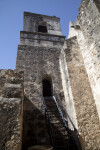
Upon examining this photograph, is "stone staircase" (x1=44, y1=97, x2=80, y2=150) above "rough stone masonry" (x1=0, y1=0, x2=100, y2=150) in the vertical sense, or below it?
below

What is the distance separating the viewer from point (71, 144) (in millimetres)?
4164

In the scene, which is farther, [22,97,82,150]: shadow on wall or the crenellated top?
the crenellated top

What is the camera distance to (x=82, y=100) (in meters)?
4.75

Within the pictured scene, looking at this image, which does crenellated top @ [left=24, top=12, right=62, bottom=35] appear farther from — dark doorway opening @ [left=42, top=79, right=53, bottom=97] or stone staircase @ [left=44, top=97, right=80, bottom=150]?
stone staircase @ [left=44, top=97, right=80, bottom=150]

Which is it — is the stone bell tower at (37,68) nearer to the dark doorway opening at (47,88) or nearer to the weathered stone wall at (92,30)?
the dark doorway opening at (47,88)

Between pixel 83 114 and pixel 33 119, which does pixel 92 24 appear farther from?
pixel 33 119

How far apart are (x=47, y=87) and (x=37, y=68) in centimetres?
154

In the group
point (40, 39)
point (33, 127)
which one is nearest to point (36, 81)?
point (33, 127)

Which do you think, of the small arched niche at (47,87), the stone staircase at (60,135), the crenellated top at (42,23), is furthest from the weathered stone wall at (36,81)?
the crenellated top at (42,23)

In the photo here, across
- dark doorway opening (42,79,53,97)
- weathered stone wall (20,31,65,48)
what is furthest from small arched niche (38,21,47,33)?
dark doorway opening (42,79,53,97)

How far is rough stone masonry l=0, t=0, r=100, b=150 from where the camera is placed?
2240 mm

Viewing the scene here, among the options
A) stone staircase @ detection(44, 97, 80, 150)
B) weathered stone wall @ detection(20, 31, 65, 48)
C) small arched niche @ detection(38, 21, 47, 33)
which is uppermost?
small arched niche @ detection(38, 21, 47, 33)

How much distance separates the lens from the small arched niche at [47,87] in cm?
757

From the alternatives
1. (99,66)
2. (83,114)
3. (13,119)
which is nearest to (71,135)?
(83,114)
